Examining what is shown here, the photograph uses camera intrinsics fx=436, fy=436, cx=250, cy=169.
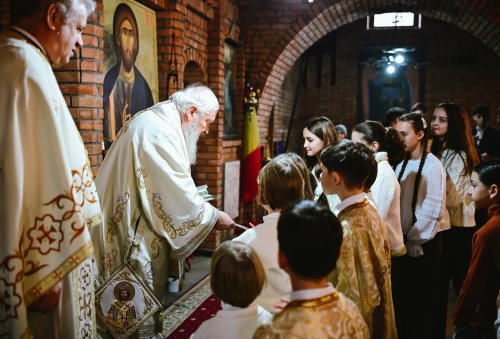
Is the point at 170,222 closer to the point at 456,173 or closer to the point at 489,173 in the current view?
the point at 489,173

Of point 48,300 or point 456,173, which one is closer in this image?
point 48,300

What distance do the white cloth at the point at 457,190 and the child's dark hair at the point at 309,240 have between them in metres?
2.65

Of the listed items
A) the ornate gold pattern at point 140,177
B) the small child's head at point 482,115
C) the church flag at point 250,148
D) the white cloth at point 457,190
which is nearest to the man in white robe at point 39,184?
the ornate gold pattern at point 140,177

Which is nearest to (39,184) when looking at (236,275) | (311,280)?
(236,275)

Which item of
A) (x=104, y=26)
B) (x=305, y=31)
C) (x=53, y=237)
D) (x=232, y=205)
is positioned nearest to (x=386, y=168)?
(x=53, y=237)

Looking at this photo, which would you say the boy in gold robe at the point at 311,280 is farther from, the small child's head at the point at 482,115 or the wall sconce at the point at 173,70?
the small child's head at the point at 482,115

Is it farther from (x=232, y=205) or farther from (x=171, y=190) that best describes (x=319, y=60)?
(x=171, y=190)

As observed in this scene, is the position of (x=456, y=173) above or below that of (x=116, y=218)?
above

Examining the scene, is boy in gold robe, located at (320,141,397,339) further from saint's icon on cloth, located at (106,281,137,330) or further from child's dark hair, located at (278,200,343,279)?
saint's icon on cloth, located at (106,281,137,330)

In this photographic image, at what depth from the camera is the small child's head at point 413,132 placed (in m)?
3.25

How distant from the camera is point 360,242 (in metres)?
1.93

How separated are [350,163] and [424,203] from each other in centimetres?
130

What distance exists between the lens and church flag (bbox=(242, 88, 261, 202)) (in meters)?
6.82

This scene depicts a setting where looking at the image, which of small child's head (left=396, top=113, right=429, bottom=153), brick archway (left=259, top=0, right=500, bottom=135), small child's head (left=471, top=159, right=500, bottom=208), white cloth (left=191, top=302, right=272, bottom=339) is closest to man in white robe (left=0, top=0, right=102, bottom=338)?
white cloth (left=191, top=302, right=272, bottom=339)
